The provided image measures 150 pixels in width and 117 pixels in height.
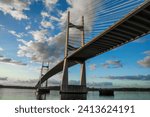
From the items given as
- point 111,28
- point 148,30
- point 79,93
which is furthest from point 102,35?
point 79,93

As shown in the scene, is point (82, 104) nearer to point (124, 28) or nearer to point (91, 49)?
point (124, 28)

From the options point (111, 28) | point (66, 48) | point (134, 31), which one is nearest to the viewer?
point (111, 28)

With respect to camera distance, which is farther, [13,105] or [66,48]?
[66,48]

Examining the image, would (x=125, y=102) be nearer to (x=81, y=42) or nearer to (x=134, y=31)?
(x=134, y=31)

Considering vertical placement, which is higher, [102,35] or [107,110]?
[102,35]

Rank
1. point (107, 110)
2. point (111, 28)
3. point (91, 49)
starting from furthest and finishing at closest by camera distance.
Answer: point (91, 49), point (111, 28), point (107, 110)

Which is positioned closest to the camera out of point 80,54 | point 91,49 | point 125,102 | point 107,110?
point 107,110

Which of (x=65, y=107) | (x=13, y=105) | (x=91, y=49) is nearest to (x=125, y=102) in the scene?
(x=65, y=107)
